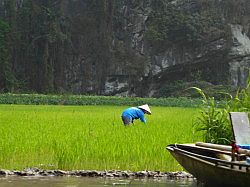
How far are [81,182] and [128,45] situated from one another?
33.2m

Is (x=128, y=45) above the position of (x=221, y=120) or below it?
above

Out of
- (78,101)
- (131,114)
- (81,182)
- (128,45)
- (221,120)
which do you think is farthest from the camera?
(128,45)

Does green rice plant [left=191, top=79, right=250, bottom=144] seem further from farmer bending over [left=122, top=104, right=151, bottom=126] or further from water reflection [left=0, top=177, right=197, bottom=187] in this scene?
farmer bending over [left=122, top=104, right=151, bottom=126]

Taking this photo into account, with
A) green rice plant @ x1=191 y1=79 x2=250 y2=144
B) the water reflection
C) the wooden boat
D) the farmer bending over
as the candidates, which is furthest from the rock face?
the wooden boat

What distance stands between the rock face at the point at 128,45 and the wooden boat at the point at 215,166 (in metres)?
32.2

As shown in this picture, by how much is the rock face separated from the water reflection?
31.9 meters

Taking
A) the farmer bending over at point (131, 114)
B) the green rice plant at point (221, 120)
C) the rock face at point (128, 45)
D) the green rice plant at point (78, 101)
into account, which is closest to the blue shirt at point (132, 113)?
the farmer bending over at point (131, 114)

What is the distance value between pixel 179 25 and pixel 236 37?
423 cm

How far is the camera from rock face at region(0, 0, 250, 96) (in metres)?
37.8

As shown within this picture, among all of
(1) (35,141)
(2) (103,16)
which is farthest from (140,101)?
(1) (35,141)

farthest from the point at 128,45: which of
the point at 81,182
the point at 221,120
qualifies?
the point at 81,182

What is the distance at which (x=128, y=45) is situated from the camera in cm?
3853

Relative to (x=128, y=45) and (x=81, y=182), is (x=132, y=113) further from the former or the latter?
(x=128, y=45)

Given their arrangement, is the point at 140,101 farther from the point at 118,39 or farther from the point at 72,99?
the point at 118,39
